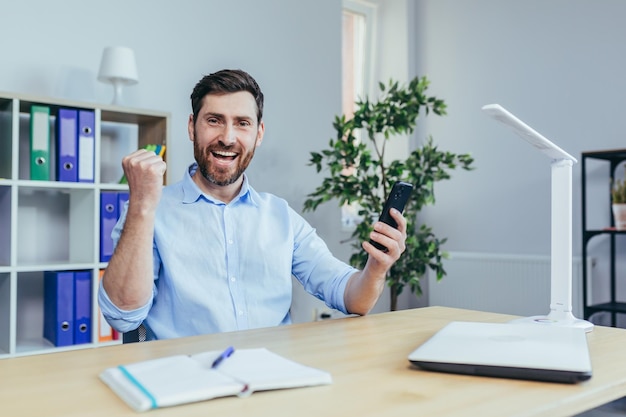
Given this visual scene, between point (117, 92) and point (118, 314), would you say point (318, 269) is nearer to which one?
point (118, 314)

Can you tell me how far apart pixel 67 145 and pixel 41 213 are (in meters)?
0.40

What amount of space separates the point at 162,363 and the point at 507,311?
3.31m

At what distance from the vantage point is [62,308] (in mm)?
2408

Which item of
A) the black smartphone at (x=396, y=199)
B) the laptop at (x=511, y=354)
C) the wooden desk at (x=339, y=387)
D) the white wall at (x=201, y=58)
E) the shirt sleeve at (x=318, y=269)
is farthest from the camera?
the white wall at (x=201, y=58)

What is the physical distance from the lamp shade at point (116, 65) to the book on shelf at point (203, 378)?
6.39 ft

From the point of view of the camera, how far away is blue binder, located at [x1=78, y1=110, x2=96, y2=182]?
97.0 inches

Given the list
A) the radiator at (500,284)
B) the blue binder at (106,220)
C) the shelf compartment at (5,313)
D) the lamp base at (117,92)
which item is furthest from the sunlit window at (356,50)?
the shelf compartment at (5,313)

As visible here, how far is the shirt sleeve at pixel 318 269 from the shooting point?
1.55m

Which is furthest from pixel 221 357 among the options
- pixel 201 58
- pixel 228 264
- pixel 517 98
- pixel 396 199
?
pixel 517 98

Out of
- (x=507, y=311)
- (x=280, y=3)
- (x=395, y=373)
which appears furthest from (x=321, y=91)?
(x=395, y=373)

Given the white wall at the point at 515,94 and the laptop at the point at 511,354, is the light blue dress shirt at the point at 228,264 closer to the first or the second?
the laptop at the point at 511,354

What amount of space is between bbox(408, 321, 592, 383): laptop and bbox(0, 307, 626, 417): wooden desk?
0.5 inches

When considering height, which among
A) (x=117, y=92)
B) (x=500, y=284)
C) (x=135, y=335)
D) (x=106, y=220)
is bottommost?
(x=500, y=284)

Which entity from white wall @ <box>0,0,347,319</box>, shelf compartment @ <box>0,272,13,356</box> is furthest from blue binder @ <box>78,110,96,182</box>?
shelf compartment @ <box>0,272,13,356</box>
